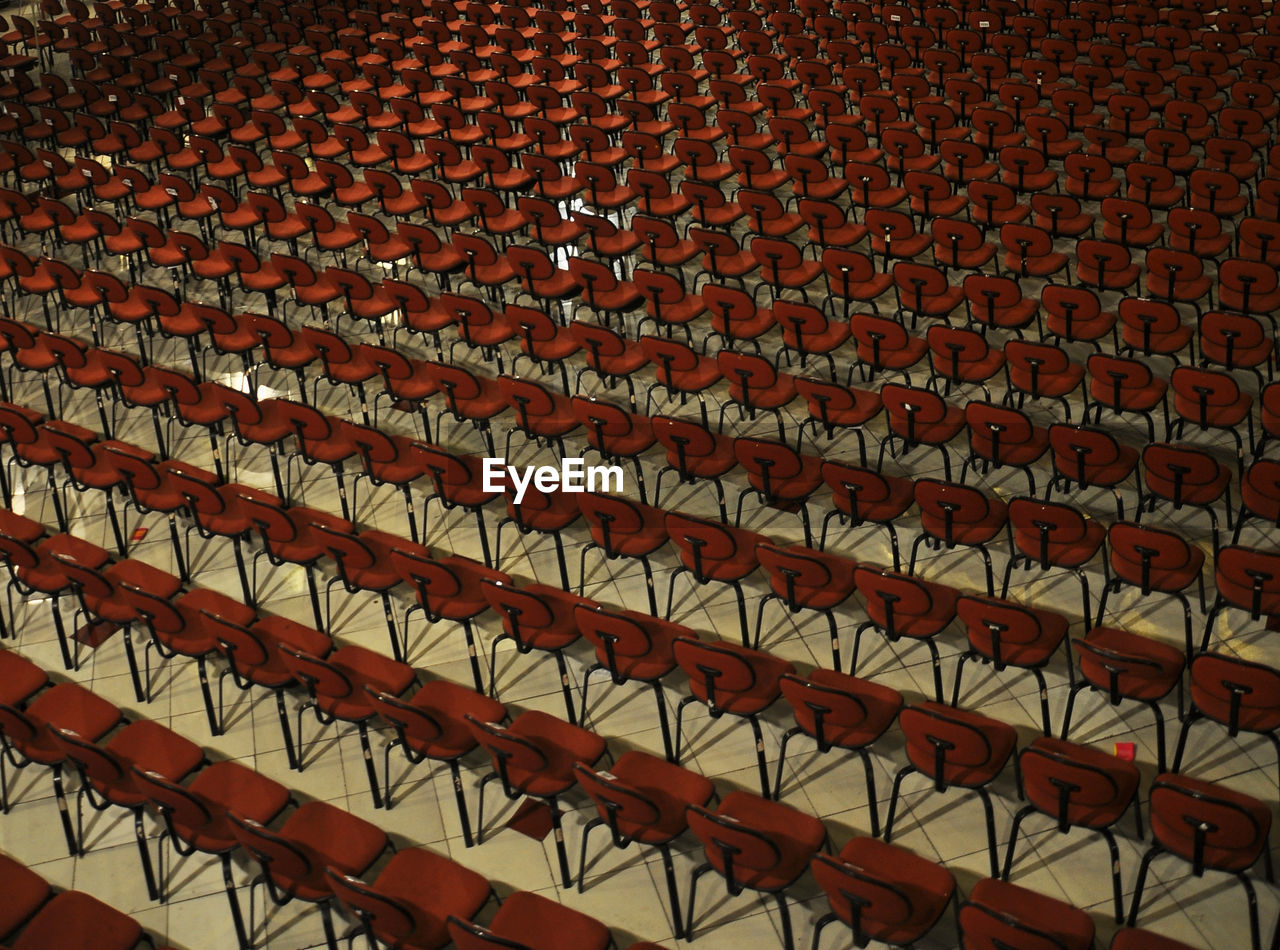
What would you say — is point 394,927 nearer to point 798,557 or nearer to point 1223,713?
point 798,557

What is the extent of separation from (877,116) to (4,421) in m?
6.55

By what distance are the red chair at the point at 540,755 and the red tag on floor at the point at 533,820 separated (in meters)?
0.14

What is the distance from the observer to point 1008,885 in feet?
16.0

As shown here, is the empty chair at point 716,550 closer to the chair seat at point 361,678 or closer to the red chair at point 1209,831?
the chair seat at point 361,678

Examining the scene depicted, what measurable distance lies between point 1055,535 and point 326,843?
3.59m

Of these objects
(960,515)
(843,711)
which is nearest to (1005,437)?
(960,515)

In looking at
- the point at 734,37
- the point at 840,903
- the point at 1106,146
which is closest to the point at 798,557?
the point at 840,903

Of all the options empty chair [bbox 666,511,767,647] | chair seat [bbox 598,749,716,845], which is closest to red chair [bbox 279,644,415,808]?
chair seat [bbox 598,749,716,845]

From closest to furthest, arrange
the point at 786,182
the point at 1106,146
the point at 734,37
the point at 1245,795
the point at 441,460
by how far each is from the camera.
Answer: the point at 1245,795 → the point at 441,460 → the point at 1106,146 → the point at 786,182 → the point at 734,37

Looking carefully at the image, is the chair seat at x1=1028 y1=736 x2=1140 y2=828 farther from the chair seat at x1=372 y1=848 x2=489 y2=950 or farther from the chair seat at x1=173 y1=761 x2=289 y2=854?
the chair seat at x1=173 y1=761 x2=289 y2=854

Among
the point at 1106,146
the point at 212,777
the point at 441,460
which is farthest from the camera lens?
the point at 1106,146

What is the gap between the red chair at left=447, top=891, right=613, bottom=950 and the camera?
4809 millimetres

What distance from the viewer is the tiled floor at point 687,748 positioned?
538cm

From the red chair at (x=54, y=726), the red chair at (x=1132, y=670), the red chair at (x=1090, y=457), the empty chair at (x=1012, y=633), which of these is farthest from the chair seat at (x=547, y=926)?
the red chair at (x=1090, y=457)
